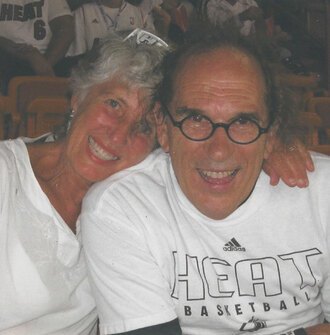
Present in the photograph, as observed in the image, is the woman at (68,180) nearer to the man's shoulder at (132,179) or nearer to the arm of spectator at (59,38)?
the man's shoulder at (132,179)

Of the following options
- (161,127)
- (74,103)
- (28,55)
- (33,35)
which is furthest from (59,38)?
(161,127)

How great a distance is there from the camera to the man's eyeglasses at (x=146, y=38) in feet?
7.09

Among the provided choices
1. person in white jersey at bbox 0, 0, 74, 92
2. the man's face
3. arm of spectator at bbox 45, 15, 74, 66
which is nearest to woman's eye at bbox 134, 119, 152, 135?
the man's face

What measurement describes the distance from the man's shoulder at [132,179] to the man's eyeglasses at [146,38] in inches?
14.8

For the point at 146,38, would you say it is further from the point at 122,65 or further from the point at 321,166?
the point at 321,166

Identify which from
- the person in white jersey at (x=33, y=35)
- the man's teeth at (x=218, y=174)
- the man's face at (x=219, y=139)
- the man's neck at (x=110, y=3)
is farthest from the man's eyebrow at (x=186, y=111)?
the man's neck at (x=110, y=3)

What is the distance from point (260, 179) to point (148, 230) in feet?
1.37

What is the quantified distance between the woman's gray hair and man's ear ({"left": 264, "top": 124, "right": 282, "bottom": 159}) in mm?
414

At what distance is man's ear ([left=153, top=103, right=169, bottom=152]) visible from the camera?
1948mm

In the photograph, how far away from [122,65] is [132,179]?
44cm

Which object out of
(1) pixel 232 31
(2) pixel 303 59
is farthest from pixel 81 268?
(2) pixel 303 59

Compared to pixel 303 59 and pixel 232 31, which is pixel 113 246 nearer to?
pixel 232 31

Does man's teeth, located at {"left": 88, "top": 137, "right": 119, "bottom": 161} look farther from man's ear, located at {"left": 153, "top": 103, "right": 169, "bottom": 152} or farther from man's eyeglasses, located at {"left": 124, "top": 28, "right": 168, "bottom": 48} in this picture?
man's eyeglasses, located at {"left": 124, "top": 28, "right": 168, "bottom": 48}

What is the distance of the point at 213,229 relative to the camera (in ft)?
6.01
